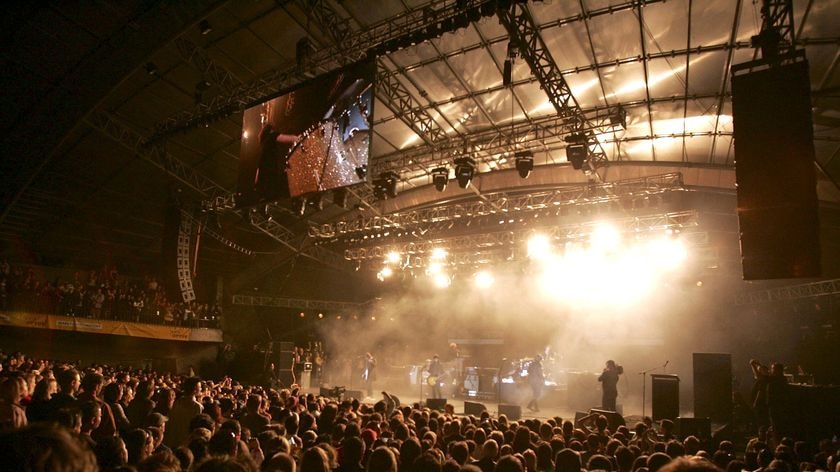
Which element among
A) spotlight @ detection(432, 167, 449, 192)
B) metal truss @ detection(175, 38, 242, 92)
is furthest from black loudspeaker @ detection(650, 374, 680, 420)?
metal truss @ detection(175, 38, 242, 92)

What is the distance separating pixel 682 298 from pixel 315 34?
53.4 feet

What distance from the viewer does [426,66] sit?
11391 mm

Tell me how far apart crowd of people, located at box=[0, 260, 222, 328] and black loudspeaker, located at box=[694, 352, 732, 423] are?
1502 cm

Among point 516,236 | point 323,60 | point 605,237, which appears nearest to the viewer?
point 323,60

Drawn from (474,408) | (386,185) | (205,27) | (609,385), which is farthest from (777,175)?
(205,27)

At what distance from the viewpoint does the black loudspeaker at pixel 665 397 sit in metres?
9.80

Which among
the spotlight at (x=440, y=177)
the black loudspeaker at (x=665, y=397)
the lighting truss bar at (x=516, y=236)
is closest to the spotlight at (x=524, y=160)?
the spotlight at (x=440, y=177)

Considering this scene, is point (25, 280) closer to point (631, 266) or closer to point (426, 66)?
point (426, 66)

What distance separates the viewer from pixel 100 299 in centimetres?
1689

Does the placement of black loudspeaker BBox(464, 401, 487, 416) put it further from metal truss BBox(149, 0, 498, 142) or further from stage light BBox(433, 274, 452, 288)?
stage light BBox(433, 274, 452, 288)

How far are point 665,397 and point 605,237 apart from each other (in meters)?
6.66

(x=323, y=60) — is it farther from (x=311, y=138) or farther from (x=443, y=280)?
(x=443, y=280)

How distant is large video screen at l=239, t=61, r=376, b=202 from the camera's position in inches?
344

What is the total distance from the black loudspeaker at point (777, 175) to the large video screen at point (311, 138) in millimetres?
5365
